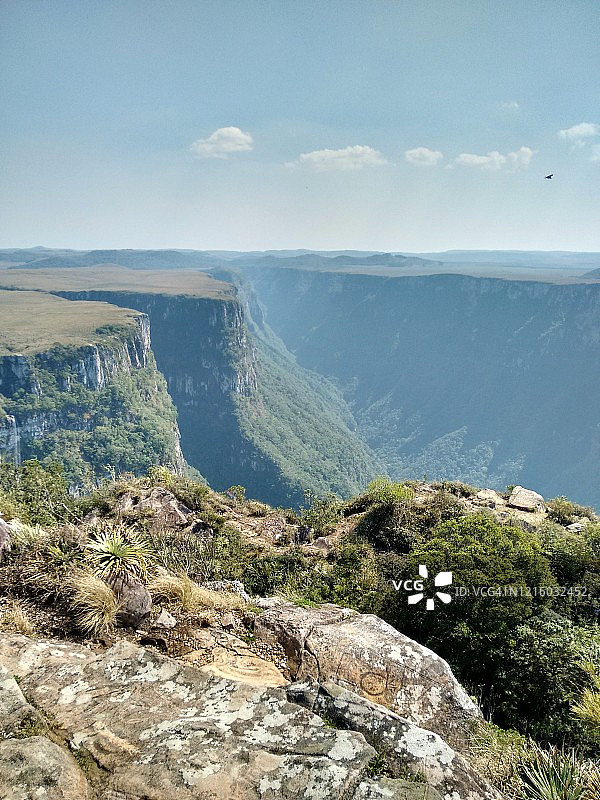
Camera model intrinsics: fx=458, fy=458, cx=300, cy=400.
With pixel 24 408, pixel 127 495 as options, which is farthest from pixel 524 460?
pixel 127 495

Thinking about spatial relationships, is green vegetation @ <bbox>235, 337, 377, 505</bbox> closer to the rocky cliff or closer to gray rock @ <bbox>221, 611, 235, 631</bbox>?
the rocky cliff

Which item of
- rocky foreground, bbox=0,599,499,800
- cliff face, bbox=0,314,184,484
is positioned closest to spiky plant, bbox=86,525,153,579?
rocky foreground, bbox=0,599,499,800

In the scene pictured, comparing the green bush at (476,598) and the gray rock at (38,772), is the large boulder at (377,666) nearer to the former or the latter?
the green bush at (476,598)

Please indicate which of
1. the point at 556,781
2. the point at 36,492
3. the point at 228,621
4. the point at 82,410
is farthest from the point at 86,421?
the point at 556,781

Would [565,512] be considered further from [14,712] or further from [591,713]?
[14,712]

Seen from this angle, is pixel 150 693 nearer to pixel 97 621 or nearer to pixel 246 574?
pixel 97 621
